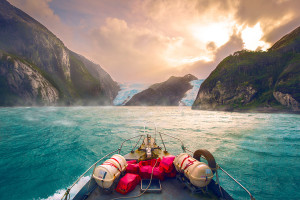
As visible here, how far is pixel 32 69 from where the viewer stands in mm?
77375

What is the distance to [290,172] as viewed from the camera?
827 centimetres

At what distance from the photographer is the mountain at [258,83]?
5437 centimetres

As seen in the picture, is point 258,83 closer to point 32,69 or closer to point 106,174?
point 106,174

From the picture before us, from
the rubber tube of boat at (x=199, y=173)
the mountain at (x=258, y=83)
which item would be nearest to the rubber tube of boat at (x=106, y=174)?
the rubber tube of boat at (x=199, y=173)

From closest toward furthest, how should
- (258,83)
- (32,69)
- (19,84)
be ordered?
(19,84) → (258,83) → (32,69)

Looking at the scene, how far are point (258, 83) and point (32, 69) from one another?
129397mm

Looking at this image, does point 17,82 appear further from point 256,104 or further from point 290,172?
point 256,104

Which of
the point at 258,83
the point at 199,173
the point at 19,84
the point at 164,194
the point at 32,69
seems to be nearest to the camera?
the point at 199,173

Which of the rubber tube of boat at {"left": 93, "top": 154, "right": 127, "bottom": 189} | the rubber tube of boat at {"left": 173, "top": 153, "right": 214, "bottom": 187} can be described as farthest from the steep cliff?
the rubber tube of boat at {"left": 173, "top": 153, "right": 214, "bottom": 187}

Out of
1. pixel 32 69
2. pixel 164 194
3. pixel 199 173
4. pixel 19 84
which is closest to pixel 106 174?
pixel 164 194

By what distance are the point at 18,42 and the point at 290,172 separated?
441 feet

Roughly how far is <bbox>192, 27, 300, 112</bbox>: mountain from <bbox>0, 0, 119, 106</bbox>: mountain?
102098 millimetres

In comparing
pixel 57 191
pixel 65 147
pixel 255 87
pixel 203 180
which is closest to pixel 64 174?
pixel 57 191

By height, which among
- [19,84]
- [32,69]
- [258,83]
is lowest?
[19,84]
